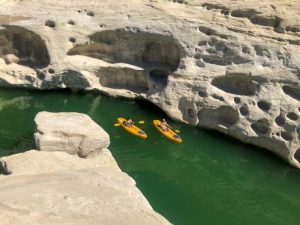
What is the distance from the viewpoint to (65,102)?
18.4 meters

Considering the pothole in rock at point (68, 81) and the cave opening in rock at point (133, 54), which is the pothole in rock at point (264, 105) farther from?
the pothole in rock at point (68, 81)

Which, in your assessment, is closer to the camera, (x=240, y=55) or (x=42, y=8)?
(x=240, y=55)

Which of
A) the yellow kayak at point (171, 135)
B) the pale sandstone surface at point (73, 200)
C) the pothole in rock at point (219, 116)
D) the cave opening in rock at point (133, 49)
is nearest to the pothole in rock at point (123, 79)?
the cave opening in rock at point (133, 49)

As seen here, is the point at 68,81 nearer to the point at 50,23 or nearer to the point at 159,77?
the point at 50,23

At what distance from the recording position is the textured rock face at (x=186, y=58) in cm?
1548

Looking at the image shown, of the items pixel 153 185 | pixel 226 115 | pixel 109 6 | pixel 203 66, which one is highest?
pixel 109 6

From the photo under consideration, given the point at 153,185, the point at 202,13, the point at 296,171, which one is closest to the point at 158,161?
the point at 153,185

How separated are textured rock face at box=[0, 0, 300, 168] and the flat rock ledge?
5622 mm

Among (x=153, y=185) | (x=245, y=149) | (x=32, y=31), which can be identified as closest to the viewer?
(x=153, y=185)

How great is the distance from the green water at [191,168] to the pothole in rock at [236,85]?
5.57 ft

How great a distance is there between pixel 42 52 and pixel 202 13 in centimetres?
670

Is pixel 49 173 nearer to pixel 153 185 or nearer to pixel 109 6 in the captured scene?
pixel 153 185

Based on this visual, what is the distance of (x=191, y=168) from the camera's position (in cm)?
1481

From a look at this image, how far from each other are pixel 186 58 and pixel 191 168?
4414mm
